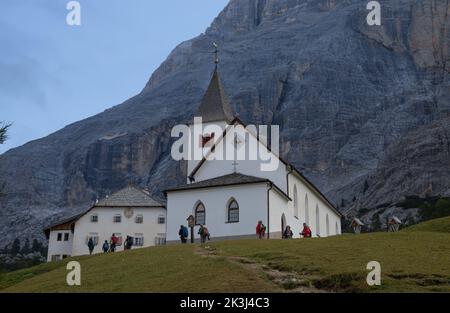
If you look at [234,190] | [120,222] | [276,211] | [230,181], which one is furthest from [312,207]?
[120,222]

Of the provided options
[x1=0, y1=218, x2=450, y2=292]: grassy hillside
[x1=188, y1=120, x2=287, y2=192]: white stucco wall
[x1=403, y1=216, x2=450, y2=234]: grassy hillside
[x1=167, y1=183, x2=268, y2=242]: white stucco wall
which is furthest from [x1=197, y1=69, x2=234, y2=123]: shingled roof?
[x1=0, y1=218, x2=450, y2=292]: grassy hillside

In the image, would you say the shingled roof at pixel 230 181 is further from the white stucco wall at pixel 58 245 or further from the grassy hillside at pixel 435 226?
the white stucco wall at pixel 58 245

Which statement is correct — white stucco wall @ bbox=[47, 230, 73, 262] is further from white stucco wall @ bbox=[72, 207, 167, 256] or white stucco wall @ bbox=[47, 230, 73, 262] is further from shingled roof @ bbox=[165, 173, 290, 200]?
shingled roof @ bbox=[165, 173, 290, 200]

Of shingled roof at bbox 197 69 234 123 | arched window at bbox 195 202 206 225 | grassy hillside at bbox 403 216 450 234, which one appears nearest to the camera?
grassy hillside at bbox 403 216 450 234

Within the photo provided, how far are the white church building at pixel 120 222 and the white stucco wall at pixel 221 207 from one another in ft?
86.2

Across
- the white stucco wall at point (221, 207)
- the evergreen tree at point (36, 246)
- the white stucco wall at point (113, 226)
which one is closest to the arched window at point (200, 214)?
the white stucco wall at point (221, 207)

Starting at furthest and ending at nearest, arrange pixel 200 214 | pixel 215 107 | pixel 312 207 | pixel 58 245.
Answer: pixel 58 245, pixel 215 107, pixel 312 207, pixel 200 214

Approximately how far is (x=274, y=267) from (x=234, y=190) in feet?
83.2

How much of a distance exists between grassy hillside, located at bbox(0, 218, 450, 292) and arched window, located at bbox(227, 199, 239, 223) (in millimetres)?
13785

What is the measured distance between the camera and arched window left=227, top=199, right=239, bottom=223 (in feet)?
185

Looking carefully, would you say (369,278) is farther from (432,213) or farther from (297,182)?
(432,213)

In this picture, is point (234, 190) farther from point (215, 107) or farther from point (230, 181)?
point (215, 107)

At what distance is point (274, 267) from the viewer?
31.6m
